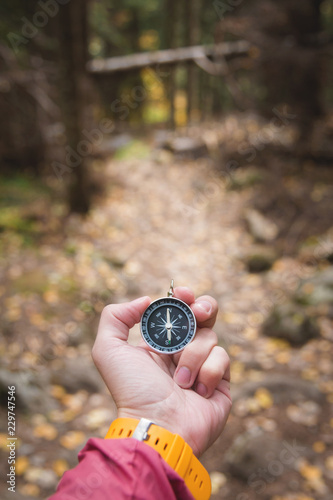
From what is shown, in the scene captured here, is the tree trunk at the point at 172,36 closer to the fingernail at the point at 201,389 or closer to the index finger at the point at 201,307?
the index finger at the point at 201,307

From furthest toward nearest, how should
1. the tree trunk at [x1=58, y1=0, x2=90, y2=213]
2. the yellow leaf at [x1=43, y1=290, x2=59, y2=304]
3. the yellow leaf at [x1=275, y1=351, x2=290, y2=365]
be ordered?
the tree trunk at [x1=58, y1=0, x2=90, y2=213] < the yellow leaf at [x1=43, y1=290, x2=59, y2=304] < the yellow leaf at [x1=275, y1=351, x2=290, y2=365]

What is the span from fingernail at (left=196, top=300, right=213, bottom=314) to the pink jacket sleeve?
798 mm

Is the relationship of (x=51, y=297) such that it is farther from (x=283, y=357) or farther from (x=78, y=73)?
(x=78, y=73)

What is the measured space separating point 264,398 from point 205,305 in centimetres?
254

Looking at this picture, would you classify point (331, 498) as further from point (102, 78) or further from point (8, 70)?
point (102, 78)

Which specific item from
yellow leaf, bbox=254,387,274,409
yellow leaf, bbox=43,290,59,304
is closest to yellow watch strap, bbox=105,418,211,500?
yellow leaf, bbox=254,387,274,409

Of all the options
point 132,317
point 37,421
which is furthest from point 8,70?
point 132,317

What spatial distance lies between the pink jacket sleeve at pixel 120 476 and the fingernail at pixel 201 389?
1.85 feet

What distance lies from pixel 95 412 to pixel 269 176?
672 centimetres

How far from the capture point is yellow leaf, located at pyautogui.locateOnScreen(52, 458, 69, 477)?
324 cm

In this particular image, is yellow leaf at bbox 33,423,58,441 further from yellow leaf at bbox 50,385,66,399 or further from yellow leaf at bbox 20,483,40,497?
yellow leaf at bbox 20,483,40,497

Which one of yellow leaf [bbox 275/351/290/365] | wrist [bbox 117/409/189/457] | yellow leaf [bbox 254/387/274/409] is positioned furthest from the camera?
yellow leaf [bbox 275/351/290/365]

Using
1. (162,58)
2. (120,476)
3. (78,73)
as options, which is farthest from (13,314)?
(162,58)

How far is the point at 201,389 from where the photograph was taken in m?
1.92
